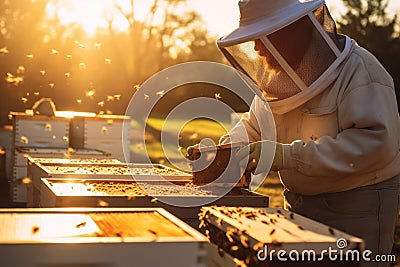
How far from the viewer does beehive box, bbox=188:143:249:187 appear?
10.0ft

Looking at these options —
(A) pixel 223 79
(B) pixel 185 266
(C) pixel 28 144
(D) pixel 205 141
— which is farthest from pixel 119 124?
(B) pixel 185 266

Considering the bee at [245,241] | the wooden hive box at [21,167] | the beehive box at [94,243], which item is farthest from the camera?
the wooden hive box at [21,167]

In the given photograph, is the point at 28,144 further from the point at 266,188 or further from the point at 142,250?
the point at 142,250

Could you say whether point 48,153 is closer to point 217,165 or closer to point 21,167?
point 21,167

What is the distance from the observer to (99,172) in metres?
4.03

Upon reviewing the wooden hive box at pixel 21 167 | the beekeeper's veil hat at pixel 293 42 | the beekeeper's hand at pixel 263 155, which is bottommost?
the wooden hive box at pixel 21 167

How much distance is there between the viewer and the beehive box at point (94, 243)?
5.27 ft

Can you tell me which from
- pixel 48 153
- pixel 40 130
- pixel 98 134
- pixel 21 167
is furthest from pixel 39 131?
pixel 48 153

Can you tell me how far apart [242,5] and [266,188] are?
7361 millimetres

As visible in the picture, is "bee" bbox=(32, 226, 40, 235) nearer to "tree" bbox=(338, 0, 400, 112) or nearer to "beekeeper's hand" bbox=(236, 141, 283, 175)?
"beekeeper's hand" bbox=(236, 141, 283, 175)

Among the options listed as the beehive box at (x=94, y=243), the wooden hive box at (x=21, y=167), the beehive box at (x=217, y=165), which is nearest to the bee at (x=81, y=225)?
the beehive box at (x=94, y=243)

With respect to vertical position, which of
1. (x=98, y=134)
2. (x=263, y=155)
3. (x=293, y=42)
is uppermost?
(x=293, y=42)

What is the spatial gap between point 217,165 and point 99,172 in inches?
44.3

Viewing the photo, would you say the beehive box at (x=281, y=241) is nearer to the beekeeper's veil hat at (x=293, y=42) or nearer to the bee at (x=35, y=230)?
the bee at (x=35, y=230)
